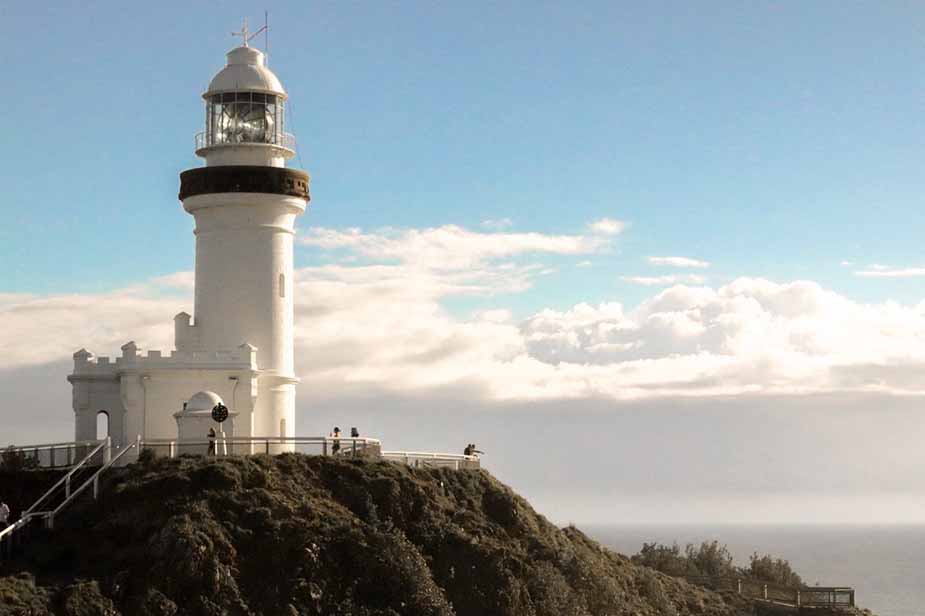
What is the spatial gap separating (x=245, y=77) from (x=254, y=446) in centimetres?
1285

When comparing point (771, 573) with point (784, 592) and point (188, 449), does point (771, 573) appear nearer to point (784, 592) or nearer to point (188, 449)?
point (784, 592)

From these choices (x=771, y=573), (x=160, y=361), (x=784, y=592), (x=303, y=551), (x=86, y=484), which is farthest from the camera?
(x=771, y=573)

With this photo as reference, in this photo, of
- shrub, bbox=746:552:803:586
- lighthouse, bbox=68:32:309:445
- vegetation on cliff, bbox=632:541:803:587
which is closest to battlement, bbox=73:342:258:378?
lighthouse, bbox=68:32:309:445

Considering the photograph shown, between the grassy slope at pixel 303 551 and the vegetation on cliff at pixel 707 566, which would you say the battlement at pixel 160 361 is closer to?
the grassy slope at pixel 303 551

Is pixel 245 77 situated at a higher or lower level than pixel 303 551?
higher

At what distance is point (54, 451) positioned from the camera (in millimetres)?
43469

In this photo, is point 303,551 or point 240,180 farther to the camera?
point 240,180

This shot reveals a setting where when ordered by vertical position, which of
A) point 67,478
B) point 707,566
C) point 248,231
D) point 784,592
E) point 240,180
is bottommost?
point 784,592

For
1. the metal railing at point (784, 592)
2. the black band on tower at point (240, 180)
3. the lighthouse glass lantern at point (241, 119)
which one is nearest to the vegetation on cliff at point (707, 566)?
the metal railing at point (784, 592)

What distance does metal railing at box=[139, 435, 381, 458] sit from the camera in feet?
141

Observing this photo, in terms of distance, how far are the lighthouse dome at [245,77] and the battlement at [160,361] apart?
28.2 feet

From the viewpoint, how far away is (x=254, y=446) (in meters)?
44.1

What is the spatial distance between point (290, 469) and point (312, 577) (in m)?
5.31

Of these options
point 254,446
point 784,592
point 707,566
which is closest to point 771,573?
point 707,566
